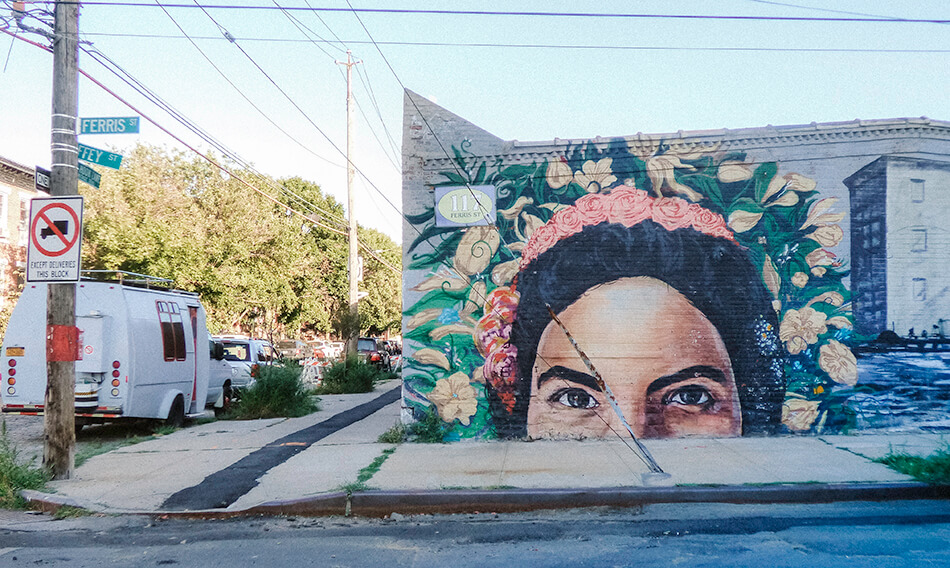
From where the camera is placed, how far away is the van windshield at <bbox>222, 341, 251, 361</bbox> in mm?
19234

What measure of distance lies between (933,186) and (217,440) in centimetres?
1155

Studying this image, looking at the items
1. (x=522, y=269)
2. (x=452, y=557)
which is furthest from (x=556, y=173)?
(x=452, y=557)

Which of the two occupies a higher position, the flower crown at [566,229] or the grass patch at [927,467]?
the flower crown at [566,229]

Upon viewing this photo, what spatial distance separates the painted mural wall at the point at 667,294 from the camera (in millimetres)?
10641

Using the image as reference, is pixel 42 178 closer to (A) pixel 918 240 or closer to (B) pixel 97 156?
(B) pixel 97 156

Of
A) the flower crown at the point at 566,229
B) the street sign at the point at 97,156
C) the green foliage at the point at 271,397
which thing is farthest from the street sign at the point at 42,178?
the green foliage at the point at 271,397

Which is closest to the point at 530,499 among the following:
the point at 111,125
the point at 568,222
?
the point at 568,222

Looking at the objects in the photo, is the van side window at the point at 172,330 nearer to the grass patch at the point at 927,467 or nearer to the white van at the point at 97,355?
the white van at the point at 97,355

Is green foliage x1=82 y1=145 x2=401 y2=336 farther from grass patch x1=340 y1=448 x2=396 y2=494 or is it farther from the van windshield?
grass patch x1=340 y1=448 x2=396 y2=494

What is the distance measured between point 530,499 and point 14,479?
5.64 metres

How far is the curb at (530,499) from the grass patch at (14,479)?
4.87ft

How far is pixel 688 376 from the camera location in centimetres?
1065

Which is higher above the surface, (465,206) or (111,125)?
(111,125)

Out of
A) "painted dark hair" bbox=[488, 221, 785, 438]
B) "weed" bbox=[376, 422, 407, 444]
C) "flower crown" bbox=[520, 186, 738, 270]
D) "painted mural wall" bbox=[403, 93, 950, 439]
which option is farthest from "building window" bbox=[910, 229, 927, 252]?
"weed" bbox=[376, 422, 407, 444]
